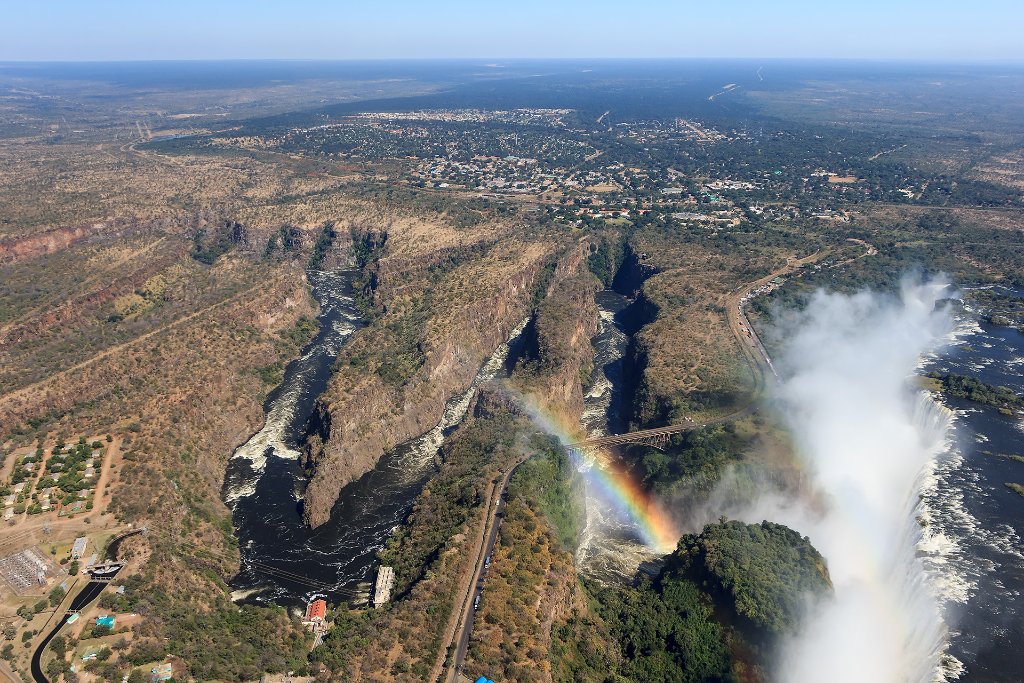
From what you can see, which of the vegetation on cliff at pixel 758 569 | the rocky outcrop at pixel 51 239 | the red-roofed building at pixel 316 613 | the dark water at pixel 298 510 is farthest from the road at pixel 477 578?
the rocky outcrop at pixel 51 239

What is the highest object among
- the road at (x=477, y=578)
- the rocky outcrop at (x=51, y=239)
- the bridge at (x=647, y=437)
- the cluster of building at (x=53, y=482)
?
the rocky outcrop at (x=51, y=239)

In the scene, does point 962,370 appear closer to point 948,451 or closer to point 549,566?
point 948,451

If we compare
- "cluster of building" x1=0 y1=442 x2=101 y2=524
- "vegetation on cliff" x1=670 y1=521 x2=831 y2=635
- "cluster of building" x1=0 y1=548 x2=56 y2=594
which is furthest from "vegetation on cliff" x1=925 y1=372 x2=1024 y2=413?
"cluster of building" x1=0 y1=548 x2=56 y2=594

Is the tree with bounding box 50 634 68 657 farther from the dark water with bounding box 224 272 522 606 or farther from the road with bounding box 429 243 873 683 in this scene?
the road with bounding box 429 243 873 683

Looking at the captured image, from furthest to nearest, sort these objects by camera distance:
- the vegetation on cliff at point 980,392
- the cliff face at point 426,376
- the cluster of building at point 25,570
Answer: the vegetation on cliff at point 980,392
the cliff face at point 426,376
the cluster of building at point 25,570

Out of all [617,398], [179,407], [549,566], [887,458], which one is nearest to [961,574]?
[887,458]

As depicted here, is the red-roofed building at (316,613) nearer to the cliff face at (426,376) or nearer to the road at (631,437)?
the cliff face at (426,376)

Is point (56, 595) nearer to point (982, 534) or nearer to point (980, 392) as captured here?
point (982, 534)
